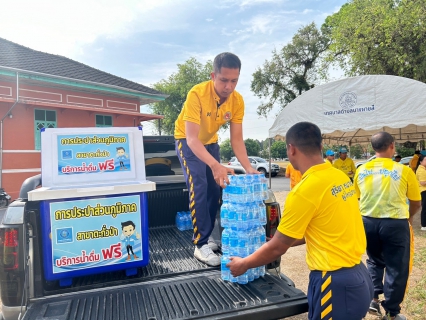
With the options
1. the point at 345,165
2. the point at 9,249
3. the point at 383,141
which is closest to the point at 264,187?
the point at 383,141

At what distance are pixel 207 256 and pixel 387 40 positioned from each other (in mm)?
14460

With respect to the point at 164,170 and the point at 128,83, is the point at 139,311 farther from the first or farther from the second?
the point at 128,83

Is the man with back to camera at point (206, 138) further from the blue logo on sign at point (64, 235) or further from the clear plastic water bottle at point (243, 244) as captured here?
the blue logo on sign at point (64, 235)

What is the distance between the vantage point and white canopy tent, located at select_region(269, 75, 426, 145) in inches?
320

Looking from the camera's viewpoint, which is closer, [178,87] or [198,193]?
[198,193]

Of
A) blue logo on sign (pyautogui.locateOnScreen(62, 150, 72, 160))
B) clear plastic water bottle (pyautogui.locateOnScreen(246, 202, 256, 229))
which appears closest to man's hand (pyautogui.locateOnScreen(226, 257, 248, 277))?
clear plastic water bottle (pyautogui.locateOnScreen(246, 202, 256, 229))

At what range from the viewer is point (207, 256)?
2.94 meters

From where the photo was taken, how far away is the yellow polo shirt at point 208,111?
3.04m

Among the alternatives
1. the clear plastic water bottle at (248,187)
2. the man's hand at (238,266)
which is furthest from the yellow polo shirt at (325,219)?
the clear plastic water bottle at (248,187)

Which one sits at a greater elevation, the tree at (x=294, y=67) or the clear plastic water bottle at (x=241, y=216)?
the tree at (x=294, y=67)

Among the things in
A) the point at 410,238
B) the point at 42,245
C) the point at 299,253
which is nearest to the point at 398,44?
the point at 299,253

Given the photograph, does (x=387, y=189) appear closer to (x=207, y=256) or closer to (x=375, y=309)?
(x=375, y=309)

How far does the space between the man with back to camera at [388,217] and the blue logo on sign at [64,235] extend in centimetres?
302

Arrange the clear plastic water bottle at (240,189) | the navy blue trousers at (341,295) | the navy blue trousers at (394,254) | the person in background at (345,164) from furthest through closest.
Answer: the person in background at (345,164)
the navy blue trousers at (394,254)
the clear plastic water bottle at (240,189)
the navy blue trousers at (341,295)
